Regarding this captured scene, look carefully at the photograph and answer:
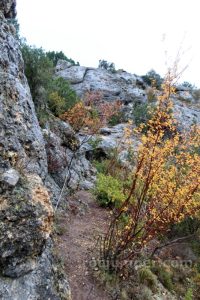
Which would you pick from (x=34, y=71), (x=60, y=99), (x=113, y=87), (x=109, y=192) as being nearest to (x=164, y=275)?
(x=109, y=192)

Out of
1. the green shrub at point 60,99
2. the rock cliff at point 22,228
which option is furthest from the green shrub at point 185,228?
the green shrub at point 60,99

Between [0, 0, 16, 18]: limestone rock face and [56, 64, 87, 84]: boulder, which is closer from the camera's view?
[0, 0, 16, 18]: limestone rock face

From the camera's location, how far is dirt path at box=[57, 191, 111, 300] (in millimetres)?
5270

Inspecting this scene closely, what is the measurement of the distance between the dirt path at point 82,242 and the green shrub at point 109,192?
30cm

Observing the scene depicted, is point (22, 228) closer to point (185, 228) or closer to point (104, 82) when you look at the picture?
point (185, 228)

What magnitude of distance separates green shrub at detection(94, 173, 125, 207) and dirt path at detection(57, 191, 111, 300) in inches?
11.6

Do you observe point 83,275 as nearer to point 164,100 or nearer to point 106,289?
point 106,289

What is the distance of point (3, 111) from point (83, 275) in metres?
3.25

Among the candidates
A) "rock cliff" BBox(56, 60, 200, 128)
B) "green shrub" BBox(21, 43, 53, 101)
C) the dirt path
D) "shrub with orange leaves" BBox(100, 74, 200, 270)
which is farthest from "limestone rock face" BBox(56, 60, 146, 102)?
"shrub with orange leaves" BBox(100, 74, 200, 270)

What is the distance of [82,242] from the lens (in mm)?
6809

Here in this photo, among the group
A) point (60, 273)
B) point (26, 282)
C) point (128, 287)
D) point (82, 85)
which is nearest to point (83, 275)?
point (128, 287)

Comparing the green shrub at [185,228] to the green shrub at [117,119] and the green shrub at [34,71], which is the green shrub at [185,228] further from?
the green shrub at [117,119]

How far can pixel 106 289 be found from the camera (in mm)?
5383

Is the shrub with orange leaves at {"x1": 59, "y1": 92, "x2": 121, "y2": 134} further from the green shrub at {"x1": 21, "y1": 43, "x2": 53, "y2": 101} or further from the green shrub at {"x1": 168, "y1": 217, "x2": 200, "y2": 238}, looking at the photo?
the green shrub at {"x1": 168, "y1": 217, "x2": 200, "y2": 238}
